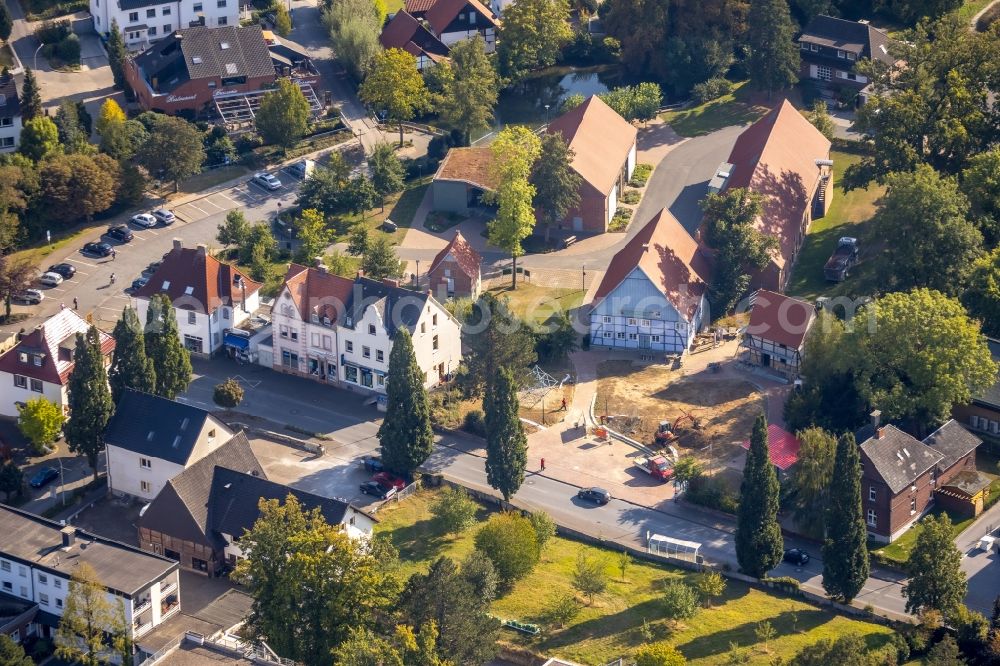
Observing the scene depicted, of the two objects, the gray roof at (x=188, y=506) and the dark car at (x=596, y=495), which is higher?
the gray roof at (x=188, y=506)

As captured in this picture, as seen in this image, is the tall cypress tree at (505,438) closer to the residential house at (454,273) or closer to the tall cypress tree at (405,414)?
the tall cypress tree at (405,414)

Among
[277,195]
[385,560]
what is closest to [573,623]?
[385,560]

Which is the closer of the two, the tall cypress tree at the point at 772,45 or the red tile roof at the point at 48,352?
the red tile roof at the point at 48,352

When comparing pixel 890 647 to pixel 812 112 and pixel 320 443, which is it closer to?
pixel 320 443

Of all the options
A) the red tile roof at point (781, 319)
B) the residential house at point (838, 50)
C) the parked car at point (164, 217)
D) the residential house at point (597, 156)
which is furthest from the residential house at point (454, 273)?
the residential house at point (838, 50)

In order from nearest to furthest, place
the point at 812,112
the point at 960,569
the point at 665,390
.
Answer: the point at 960,569
the point at 665,390
the point at 812,112

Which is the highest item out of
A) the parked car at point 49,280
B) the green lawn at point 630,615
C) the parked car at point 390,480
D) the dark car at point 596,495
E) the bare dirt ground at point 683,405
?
the parked car at point 49,280

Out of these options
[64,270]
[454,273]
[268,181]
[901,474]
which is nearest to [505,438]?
[901,474]
